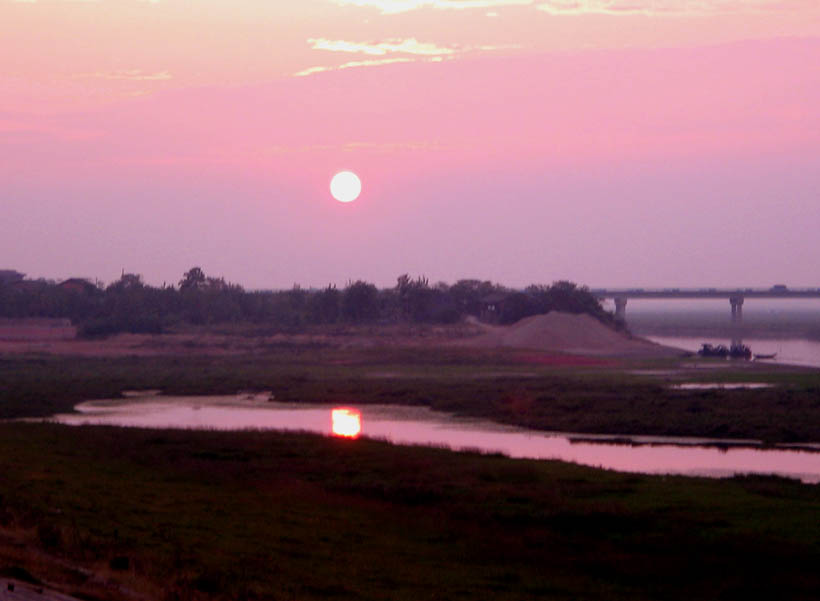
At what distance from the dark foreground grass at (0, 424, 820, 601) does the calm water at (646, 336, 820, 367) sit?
6157 centimetres

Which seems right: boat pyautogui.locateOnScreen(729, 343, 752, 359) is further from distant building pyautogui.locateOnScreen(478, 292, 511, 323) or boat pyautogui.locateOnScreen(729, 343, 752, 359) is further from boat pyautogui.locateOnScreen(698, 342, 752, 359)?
distant building pyautogui.locateOnScreen(478, 292, 511, 323)

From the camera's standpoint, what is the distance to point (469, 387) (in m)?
58.4

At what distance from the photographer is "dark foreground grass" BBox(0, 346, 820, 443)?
4225 centimetres

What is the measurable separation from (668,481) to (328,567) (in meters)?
11.6

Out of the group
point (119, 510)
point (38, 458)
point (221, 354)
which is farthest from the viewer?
point (221, 354)

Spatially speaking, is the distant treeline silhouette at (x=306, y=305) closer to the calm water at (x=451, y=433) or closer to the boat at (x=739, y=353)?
the boat at (x=739, y=353)

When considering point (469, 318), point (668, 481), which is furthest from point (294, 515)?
point (469, 318)

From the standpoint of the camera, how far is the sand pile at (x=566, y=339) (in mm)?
97312

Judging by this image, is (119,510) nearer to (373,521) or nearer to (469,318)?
(373,521)

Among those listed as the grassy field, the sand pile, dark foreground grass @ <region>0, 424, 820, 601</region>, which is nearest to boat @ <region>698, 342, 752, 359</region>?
the sand pile

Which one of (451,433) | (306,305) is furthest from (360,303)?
(451,433)

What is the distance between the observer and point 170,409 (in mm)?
50156

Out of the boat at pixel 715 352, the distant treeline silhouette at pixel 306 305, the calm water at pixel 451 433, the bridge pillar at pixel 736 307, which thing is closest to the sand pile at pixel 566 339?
the boat at pixel 715 352

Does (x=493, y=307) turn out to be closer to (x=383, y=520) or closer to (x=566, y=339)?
(x=566, y=339)
